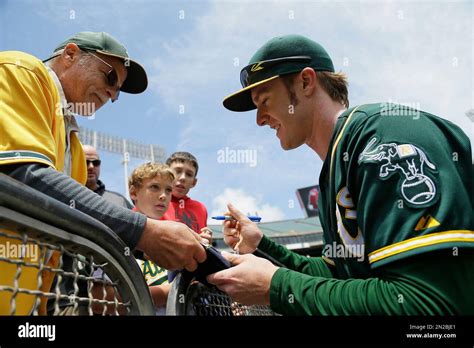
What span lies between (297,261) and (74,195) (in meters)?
1.40

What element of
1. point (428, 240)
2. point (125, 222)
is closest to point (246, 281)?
point (125, 222)

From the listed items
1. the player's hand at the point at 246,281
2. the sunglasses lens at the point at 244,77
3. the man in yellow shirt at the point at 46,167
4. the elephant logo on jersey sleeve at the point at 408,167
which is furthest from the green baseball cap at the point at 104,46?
the elephant logo on jersey sleeve at the point at 408,167

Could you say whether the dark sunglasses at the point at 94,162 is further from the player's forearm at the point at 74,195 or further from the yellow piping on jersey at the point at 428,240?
the yellow piping on jersey at the point at 428,240

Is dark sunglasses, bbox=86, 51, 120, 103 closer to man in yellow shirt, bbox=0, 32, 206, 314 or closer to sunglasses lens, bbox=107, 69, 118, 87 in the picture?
sunglasses lens, bbox=107, 69, 118, 87

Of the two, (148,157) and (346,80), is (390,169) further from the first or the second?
(148,157)

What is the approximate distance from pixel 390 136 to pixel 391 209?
0.85 feet

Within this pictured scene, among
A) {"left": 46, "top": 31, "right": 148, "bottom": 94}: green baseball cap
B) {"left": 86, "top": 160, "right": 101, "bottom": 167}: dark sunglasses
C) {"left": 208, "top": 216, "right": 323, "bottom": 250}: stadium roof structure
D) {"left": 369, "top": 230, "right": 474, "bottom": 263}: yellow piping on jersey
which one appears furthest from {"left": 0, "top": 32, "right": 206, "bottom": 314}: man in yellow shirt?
{"left": 208, "top": 216, "right": 323, "bottom": 250}: stadium roof structure

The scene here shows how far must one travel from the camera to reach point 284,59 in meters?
2.33

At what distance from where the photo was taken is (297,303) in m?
1.49

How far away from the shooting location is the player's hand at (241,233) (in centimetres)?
277

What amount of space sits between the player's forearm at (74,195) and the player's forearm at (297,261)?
1168 mm

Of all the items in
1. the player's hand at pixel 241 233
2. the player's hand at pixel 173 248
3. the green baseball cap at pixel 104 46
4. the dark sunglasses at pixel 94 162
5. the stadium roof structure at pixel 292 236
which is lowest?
the player's hand at pixel 173 248

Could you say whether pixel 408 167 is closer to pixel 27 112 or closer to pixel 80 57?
pixel 27 112

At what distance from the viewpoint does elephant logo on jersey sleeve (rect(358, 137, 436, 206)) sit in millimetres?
1416
